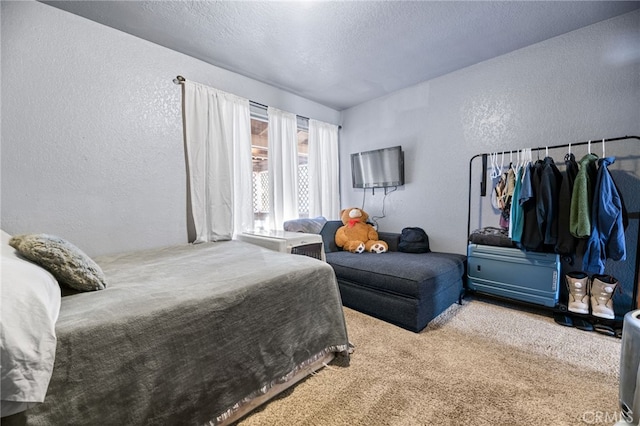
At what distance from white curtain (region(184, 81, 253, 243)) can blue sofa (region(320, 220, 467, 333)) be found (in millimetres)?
1199

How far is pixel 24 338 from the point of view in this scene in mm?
697

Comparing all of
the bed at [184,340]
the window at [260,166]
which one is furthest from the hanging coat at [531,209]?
the window at [260,166]

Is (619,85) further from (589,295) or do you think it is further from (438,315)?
(438,315)

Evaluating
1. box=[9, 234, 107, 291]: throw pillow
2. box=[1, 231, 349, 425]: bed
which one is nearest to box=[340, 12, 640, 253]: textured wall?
box=[1, 231, 349, 425]: bed

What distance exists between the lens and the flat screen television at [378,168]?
3.28 m

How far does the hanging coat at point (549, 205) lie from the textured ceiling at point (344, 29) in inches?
48.0

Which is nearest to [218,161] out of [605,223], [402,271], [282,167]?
[282,167]

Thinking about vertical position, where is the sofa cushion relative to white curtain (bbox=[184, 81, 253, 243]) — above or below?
below

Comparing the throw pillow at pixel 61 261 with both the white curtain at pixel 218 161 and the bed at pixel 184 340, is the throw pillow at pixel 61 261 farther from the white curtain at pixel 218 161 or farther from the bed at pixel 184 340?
the white curtain at pixel 218 161

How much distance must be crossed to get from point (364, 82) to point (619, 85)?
87.2 inches

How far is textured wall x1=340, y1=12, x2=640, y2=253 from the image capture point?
205 cm

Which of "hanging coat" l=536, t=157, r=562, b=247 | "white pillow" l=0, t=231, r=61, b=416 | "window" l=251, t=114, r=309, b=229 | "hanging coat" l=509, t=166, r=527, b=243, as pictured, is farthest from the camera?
"window" l=251, t=114, r=309, b=229

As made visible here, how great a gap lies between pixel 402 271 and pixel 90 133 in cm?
276
